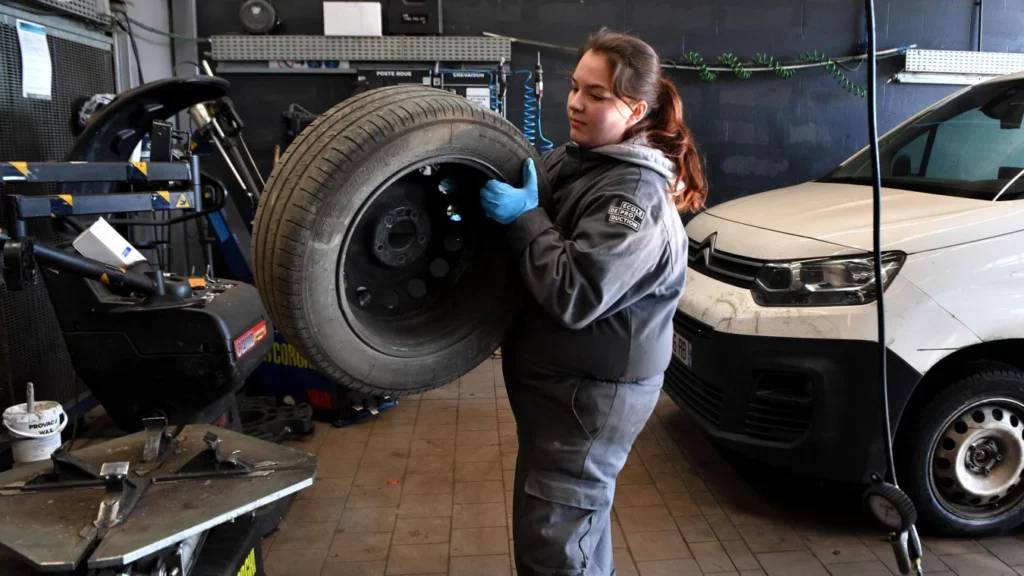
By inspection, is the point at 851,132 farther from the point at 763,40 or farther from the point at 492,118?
the point at 492,118

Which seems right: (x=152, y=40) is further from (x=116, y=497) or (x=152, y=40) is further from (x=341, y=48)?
(x=116, y=497)

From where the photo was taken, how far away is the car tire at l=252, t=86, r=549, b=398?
54.8 inches

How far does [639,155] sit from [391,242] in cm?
59

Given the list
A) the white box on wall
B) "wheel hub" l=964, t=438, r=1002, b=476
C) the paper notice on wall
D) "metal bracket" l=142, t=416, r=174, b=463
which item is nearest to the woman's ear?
"metal bracket" l=142, t=416, r=174, b=463

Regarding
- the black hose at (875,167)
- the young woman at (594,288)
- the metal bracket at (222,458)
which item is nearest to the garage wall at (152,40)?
the metal bracket at (222,458)

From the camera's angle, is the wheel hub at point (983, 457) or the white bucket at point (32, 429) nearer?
the white bucket at point (32, 429)

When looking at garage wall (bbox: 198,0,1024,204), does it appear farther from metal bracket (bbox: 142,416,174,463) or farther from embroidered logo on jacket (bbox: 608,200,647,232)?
embroidered logo on jacket (bbox: 608,200,647,232)

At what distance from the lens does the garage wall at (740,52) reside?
522 cm

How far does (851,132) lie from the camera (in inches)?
225

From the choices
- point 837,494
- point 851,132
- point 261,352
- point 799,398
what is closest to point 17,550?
point 261,352

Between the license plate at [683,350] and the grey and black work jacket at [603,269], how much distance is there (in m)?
1.20

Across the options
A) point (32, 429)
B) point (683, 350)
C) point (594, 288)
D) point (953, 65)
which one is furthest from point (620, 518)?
point (953, 65)

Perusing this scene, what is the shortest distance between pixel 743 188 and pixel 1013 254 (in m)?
3.37

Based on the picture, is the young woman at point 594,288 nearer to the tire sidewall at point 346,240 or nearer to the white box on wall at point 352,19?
the tire sidewall at point 346,240
